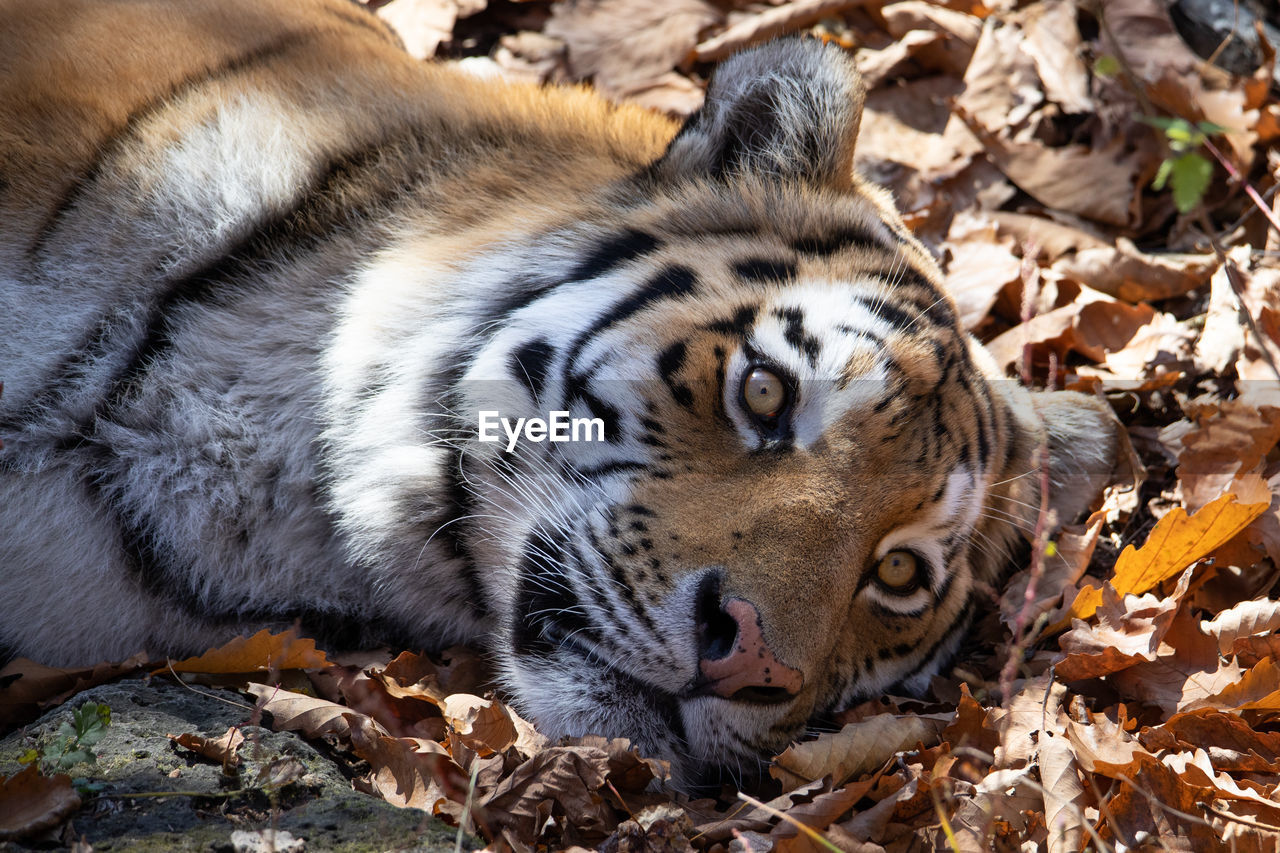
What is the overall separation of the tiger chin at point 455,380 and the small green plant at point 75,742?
54 cm

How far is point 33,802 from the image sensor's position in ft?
6.33

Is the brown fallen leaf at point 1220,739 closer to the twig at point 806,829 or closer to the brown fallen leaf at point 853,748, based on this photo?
the brown fallen leaf at point 853,748

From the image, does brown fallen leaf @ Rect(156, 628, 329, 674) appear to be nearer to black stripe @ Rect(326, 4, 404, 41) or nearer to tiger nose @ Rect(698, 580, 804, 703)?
tiger nose @ Rect(698, 580, 804, 703)

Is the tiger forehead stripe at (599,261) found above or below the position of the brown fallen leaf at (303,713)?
above

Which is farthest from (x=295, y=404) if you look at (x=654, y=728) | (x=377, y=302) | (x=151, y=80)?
(x=654, y=728)

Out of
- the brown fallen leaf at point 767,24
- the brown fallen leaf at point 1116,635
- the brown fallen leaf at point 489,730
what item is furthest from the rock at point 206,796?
the brown fallen leaf at point 767,24

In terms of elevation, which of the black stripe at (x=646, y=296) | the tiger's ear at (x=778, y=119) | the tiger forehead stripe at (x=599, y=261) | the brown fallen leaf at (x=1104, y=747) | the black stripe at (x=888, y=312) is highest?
the tiger's ear at (x=778, y=119)

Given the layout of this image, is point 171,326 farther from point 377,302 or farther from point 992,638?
point 992,638

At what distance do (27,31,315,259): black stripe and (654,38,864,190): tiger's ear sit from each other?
3.86 feet

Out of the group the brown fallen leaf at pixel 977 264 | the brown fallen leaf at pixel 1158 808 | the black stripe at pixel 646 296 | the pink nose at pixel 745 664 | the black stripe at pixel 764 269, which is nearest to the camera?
the pink nose at pixel 745 664

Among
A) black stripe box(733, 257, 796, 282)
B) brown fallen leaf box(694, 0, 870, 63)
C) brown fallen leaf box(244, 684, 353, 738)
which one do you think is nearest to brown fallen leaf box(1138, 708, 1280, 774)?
black stripe box(733, 257, 796, 282)

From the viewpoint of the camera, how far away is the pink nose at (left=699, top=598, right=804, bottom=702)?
7.02ft

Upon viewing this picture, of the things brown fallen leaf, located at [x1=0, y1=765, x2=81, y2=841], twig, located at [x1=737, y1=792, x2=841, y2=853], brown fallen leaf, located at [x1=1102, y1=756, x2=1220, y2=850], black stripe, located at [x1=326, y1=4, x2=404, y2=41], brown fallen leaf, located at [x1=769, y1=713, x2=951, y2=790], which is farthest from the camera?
black stripe, located at [x1=326, y1=4, x2=404, y2=41]

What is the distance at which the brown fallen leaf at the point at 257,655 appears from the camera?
2.56 m
